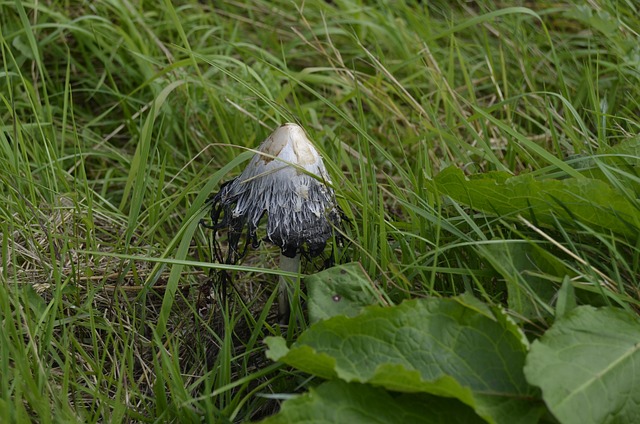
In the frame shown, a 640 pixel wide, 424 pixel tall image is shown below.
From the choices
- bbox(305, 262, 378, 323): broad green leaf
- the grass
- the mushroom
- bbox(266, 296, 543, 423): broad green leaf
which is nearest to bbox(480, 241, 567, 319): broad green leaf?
the grass

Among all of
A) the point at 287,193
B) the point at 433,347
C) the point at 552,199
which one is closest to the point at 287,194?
the point at 287,193

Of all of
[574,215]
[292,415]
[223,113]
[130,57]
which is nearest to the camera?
[292,415]

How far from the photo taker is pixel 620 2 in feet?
10.2

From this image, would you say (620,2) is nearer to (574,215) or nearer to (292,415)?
(574,215)

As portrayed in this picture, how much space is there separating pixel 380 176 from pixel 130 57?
115cm

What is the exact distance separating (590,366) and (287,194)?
29.8 inches

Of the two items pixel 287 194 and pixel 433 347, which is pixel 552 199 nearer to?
pixel 433 347

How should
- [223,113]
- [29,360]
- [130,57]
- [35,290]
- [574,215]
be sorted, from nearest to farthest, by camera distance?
[29,360] < [574,215] < [35,290] < [223,113] < [130,57]

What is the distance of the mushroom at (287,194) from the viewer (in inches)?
70.6

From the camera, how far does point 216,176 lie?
6.79 ft

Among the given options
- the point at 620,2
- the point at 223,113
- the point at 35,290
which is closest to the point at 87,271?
the point at 35,290

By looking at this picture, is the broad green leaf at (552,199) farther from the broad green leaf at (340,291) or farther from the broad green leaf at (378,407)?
the broad green leaf at (378,407)

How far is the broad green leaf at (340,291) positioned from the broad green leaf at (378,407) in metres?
0.25

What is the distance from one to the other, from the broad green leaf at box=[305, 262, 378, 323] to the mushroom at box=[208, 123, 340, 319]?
0.41 feet
